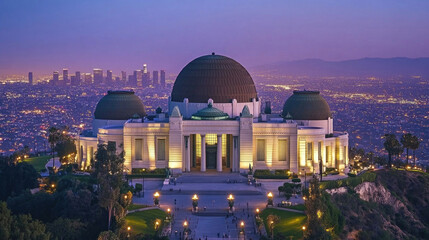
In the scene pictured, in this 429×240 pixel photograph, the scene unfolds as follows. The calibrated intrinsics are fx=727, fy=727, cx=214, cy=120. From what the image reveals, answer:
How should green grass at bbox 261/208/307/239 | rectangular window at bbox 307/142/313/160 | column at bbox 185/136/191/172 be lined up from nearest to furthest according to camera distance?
green grass at bbox 261/208/307/239 → column at bbox 185/136/191/172 → rectangular window at bbox 307/142/313/160

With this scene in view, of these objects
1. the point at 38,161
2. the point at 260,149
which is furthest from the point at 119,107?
the point at 260,149

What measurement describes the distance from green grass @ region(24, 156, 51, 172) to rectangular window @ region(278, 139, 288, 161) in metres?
31.7

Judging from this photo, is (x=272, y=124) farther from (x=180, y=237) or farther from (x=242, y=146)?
(x=180, y=237)

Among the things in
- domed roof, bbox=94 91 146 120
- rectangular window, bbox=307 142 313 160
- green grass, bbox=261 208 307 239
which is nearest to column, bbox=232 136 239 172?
rectangular window, bbox=307 142 313 160

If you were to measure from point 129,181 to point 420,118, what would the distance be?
119305mm

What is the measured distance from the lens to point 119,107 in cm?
9744

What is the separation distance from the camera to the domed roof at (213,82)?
9300cm

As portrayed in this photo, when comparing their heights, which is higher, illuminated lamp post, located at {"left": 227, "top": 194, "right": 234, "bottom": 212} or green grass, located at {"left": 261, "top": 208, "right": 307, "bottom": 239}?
illuminated lamp post, located at {"left": 227, "top": 194, "right": 234, "bottom": 212}

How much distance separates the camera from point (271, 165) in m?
88.4

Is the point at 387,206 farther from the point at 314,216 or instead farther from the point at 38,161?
the point at 38,161

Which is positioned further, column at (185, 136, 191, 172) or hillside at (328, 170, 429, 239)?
column at (185, 136, 191, 172)

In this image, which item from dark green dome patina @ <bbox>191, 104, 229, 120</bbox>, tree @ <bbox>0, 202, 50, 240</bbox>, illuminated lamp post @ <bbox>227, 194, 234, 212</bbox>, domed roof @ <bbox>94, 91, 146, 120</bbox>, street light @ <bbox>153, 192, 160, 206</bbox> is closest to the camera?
tree @ <bbox>0, 202, 50, 240</bbox>

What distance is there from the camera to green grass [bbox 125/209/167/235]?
204 ft

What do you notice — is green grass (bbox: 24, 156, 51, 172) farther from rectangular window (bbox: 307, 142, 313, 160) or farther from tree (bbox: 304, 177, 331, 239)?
tree (bbox: 304, 177, 331, 239)
